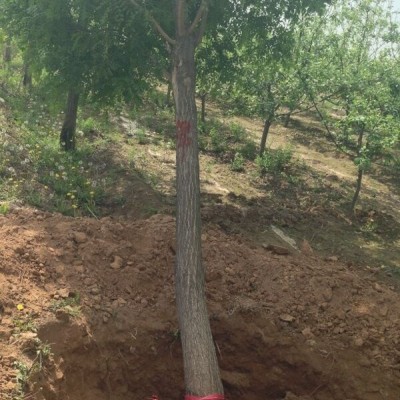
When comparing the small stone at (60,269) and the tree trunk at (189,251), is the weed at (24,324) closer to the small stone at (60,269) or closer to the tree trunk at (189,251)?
the small stone at (60,269)

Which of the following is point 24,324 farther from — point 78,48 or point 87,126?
point 87,126

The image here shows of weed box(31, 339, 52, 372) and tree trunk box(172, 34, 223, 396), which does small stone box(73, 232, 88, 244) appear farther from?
weed box(31, 339, 52, 372)

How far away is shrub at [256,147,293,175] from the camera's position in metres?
11.4

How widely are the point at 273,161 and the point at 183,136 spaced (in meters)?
6.75

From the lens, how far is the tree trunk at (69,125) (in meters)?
9.52

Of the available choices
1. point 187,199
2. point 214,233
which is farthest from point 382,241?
point 187,199

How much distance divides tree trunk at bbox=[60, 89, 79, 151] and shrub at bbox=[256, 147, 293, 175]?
13.7 ft

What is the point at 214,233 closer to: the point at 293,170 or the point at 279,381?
the point at 279,381

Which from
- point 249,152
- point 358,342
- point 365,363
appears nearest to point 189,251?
point 358,342

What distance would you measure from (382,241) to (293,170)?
10.7 feet

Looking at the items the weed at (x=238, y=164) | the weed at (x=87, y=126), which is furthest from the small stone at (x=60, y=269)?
the weed at (x=238, y=164)

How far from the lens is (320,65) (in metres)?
10.5

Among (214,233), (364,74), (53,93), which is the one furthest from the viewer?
(364,74)

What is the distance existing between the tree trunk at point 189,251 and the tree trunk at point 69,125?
462 centimetres
